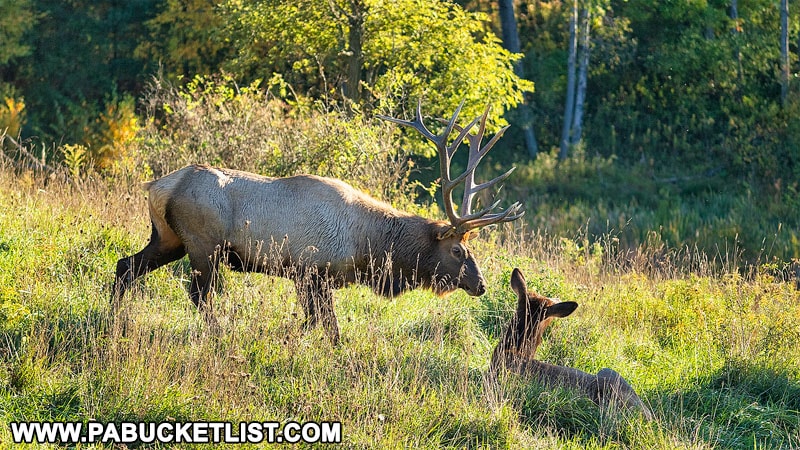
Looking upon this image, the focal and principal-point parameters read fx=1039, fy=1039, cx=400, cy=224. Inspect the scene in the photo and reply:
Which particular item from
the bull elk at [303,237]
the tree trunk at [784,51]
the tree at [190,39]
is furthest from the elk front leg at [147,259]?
the tree trunk at [784,51]

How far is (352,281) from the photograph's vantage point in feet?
27.2

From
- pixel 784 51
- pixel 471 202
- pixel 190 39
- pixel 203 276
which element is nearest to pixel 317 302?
pixel 203 276

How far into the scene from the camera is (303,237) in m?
8.04

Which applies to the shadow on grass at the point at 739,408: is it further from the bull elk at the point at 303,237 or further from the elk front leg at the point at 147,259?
the elk front leg at the point at 147,259

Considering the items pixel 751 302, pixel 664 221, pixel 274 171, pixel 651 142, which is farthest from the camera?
pixel 651 142

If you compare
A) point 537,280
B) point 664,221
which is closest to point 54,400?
point 537,280

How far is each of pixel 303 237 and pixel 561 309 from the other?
205cm

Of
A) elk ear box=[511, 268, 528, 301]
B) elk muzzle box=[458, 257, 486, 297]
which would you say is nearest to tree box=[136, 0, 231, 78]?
elk muzzle box=[458, 257, 486, 297]

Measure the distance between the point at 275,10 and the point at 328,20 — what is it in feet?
2.88

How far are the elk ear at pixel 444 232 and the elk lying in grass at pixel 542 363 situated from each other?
93cm

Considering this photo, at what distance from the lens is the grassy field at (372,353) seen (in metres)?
6.14

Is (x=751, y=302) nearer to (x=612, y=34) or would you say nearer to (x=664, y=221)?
(x=664, y=221)

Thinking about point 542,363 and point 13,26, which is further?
point 13,26

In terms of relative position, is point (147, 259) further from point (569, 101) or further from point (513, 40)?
point (513, 40)
